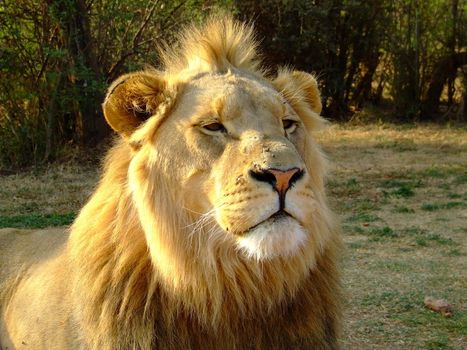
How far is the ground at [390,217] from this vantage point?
4457mm

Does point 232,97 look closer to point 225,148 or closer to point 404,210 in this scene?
point 225,148

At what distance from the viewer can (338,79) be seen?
14.7 m

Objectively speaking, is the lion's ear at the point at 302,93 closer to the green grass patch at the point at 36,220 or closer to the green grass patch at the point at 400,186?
the green grass patch at the point at 36,220

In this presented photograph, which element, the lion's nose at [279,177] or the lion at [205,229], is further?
the lion at [205,229]

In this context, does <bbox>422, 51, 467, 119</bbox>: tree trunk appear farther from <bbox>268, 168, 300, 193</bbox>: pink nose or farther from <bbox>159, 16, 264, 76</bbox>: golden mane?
<bbox>268, 168, 300, 193</bbox>: pink nose

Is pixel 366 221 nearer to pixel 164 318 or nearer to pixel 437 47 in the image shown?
pixel 164 318

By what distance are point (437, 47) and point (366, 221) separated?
8539 millimetres

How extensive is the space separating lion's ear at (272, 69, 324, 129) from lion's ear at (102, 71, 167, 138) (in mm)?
569

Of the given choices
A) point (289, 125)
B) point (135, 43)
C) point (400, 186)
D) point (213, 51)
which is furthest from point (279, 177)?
point (135, 43)

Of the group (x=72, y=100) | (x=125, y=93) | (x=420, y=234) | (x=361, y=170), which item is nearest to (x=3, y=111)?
(x=72, y=100)

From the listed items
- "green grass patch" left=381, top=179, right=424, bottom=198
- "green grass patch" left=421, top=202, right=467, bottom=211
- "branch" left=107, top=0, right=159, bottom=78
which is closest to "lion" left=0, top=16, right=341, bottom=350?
"green grass patch" left=421, top=202, right=467, bottom=211

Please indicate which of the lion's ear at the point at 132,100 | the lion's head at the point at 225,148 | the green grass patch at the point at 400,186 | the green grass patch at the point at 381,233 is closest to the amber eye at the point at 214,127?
the lion's head at the point at 225,148

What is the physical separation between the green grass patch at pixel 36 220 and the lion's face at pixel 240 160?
406 centimetres

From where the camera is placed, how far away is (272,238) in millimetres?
2484
